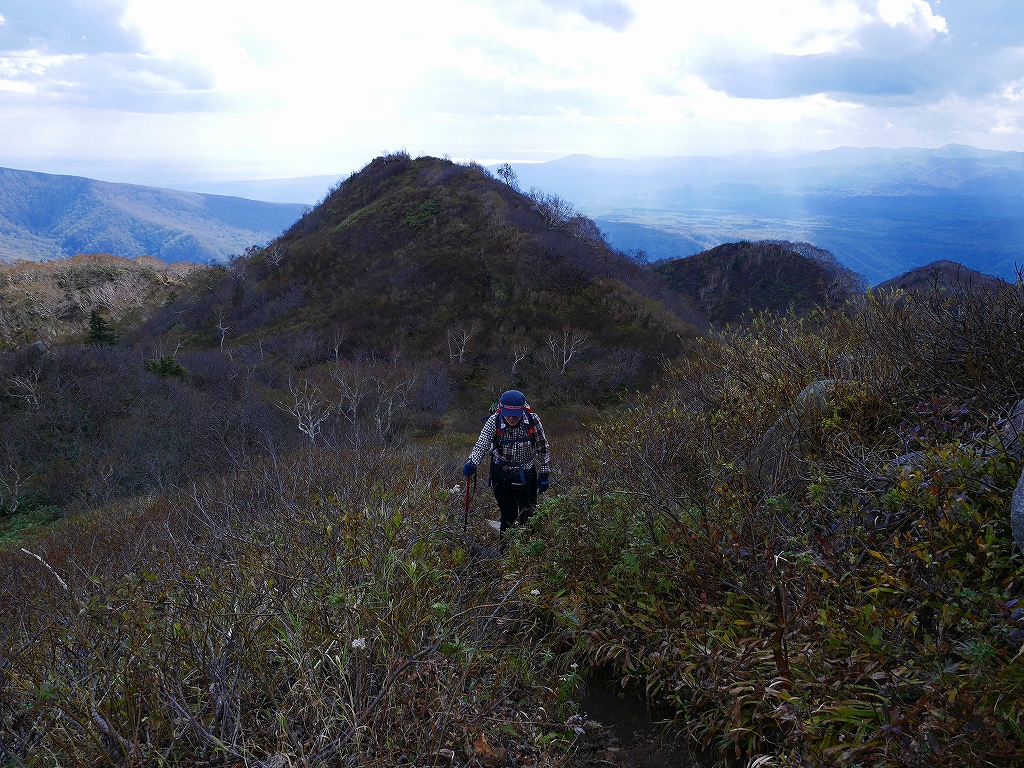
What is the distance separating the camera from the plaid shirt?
6.03 metres

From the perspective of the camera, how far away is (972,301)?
5.17 metres

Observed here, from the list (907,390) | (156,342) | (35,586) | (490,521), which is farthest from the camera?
(156,342)

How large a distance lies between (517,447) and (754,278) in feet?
281

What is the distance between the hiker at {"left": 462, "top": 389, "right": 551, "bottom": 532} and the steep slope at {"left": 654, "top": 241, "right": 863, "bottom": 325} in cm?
7138

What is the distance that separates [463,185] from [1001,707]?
194 feet

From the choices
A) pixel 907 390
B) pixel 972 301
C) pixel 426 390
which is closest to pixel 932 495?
pixel 907 390

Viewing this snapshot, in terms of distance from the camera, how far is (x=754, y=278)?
3246 inches

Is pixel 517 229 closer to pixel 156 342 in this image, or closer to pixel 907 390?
pixel 156 342

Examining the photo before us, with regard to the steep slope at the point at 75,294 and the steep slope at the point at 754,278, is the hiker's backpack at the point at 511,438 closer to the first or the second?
the steep slope at the point at 75,294

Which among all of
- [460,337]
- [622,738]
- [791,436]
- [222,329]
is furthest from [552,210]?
[622,738]

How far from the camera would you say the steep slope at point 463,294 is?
38219 millimetres

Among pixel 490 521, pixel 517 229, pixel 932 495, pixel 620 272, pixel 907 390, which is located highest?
pixel 517 229

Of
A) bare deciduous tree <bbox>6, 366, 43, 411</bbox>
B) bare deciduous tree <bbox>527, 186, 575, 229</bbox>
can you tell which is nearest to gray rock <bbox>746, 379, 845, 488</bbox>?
bare deciduous tree <bbox>6, 366, 43, 411</bbox>

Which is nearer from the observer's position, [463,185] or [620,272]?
[620,272]
